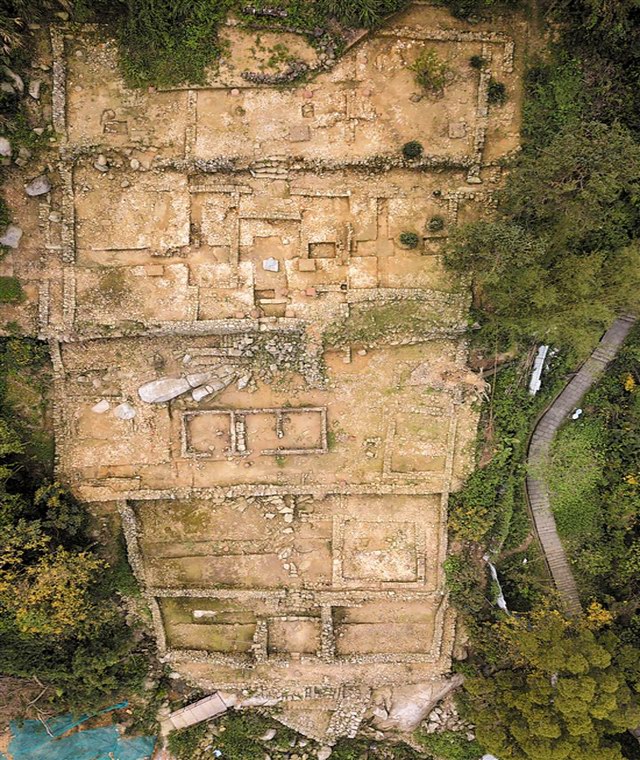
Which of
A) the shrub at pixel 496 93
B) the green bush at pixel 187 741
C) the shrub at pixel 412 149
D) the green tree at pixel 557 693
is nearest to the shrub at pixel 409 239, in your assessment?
the shrub at pixel 412 149

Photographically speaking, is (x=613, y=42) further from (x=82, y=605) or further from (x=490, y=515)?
(x=82, y=605)

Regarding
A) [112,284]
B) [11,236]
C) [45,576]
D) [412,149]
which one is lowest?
[45,576]

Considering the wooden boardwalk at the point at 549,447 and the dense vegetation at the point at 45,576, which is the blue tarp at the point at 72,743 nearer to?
the dense vegetation at the point at 45,576

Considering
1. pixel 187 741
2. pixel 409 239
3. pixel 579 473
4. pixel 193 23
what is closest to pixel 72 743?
pixel 187 741

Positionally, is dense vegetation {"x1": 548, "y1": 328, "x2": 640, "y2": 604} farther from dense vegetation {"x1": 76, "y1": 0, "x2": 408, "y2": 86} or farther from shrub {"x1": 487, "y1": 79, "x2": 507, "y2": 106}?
dense vegetation {"x1": 76, "y1": 0, "x2": 408, "y2": 86}

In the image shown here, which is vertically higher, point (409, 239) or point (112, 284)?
point (409, 239)

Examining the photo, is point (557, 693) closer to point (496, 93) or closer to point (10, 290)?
point (496, 93)
